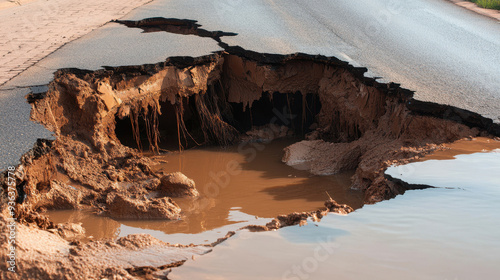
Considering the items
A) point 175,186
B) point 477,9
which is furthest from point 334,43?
point 477,9

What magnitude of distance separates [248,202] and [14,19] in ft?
19.8

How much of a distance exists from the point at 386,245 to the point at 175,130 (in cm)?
520

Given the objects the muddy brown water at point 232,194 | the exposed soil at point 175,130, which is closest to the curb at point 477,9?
the exposed soil at point 175,130

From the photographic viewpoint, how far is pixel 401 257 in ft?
8.63

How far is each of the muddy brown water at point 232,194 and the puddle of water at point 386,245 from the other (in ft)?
4.66

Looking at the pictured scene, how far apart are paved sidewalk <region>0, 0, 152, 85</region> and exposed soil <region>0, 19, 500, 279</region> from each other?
863 millimetres

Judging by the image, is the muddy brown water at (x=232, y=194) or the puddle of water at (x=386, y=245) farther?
the muddy brown water at (x=232, y=194)

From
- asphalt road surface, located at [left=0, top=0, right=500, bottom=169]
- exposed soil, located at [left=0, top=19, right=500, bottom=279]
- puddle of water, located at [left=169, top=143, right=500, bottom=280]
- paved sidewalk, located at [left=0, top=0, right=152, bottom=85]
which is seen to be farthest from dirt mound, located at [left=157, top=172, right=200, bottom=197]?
puddle of water, located at [left=169, top=143, right=500, bottom=280]

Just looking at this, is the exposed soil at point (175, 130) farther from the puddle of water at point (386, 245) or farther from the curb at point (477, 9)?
the curb at point (477, 9)

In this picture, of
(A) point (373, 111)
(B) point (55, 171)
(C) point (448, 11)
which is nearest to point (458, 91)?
(A) point (373, 111)

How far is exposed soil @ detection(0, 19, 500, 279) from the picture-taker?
3.10m

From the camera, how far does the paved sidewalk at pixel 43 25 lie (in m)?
6.11

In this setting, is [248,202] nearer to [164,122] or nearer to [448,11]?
[164,122]

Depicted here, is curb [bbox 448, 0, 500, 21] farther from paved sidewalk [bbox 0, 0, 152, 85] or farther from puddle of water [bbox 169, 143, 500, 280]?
puddle of water [bbox 169, 143, 500, 280]
